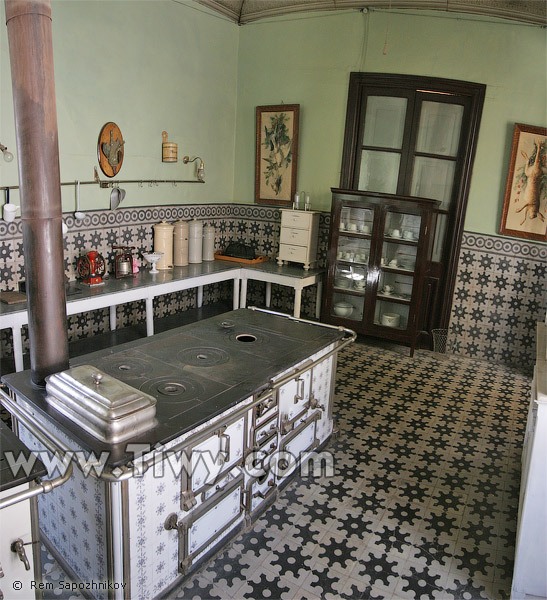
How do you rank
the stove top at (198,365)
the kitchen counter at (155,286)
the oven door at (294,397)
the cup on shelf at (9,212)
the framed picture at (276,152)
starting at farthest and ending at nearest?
1. the framed picture at (276,152)
2. the cup on shelf at (9,212)
3. the kitchen counter at (155,286)
4. the oven door at (294,397)
5. the stove top at (198,365)

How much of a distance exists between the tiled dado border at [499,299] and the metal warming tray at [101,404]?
3.95 meters

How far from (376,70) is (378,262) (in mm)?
1865

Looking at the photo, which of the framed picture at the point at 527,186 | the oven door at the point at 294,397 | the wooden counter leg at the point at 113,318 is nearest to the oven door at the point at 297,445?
the oven door at the point at 294,397

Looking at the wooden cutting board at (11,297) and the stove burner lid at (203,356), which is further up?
the stove burner lid at (203,356)

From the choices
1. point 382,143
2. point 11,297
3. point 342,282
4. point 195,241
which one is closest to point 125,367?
point 11,297

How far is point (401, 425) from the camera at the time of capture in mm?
3756

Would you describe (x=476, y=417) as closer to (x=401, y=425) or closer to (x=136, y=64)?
(x=401, y=425)

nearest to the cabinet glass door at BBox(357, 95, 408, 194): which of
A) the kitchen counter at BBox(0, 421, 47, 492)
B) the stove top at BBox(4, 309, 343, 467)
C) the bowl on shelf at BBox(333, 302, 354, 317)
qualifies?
the bowl on shelf at BBox(333, 302, 354, 317)

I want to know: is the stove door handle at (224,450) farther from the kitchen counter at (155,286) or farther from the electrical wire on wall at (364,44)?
the electrical wire on wall at (364,44)

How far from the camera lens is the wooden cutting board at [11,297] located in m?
3.69

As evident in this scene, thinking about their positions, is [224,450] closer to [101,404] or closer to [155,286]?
[101,404]

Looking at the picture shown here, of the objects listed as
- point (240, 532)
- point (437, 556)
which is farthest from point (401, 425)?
point (240, 532)

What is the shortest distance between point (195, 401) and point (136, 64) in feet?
12.1

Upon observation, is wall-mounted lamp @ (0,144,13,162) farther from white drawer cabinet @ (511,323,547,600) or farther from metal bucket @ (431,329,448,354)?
metal bucket @ (431,329,448,354)
